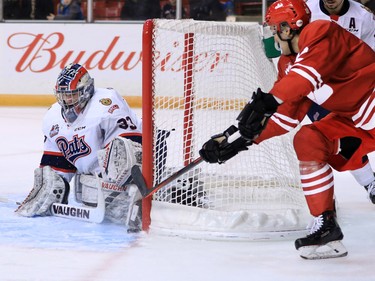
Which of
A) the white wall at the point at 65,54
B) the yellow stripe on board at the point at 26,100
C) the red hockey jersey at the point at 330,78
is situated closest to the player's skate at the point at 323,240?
the red hockey jersey at the point at 330,78

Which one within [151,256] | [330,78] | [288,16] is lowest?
[151,256]

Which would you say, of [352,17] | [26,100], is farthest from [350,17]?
[26,100]

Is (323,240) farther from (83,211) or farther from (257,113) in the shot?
(83,211)

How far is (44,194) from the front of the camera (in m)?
3.54

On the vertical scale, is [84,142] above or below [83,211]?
above

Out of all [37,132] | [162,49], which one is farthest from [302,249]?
[37,132]

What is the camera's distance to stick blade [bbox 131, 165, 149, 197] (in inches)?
128

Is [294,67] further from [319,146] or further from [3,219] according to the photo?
[3,219]

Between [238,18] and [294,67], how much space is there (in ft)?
18.3

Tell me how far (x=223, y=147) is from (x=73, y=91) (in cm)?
97

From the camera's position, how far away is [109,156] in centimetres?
334

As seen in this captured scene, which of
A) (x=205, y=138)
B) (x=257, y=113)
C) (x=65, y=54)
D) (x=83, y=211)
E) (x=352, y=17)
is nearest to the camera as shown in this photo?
(x=257, y=113)

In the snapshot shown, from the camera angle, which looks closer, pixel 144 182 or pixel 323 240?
pixel 323 240

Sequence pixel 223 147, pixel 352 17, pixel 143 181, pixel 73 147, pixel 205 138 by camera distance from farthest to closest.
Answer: pixel 352 17, pixel 205 138, pixel 73 147, pixel 143 181, pixel 223 147
